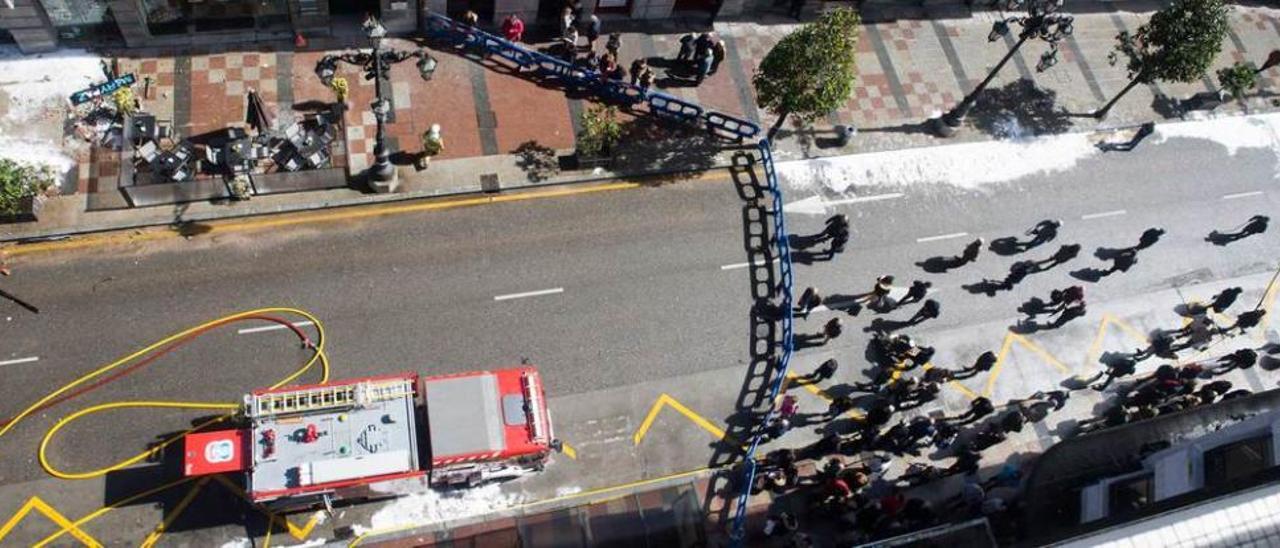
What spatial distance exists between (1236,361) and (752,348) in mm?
16072

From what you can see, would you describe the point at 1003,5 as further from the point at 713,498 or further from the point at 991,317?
the point at 713,498

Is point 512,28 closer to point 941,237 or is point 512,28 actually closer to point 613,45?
point 613,45

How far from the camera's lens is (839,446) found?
25.3 meters

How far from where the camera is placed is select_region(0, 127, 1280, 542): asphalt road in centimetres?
2395

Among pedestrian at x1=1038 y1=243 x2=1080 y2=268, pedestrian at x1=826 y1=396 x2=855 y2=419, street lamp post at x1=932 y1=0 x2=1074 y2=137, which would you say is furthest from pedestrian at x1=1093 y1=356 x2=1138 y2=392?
street lamp post at x1=932 y1=0 x2=1074 y2=137

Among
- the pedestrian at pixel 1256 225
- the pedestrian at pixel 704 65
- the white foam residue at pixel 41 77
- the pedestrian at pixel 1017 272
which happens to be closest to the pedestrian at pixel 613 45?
the pedestrian at pixel 704 65

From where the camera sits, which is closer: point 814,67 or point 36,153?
point 36,153

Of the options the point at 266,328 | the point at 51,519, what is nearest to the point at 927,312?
the point at 266,328

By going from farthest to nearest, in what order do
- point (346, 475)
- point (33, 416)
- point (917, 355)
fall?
point (917, 355)
point (33, 416)
point (346, 475)

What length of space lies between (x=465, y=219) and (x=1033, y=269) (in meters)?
19.3

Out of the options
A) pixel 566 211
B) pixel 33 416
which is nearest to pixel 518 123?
pixel 566 211

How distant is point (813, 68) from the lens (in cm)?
2681

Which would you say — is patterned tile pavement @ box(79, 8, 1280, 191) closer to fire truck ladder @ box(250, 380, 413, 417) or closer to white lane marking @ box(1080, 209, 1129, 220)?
white lane marking @ box(1080, 209, 1129, 220)

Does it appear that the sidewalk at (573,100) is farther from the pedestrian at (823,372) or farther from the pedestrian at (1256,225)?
the pedestrian at (823,372)
